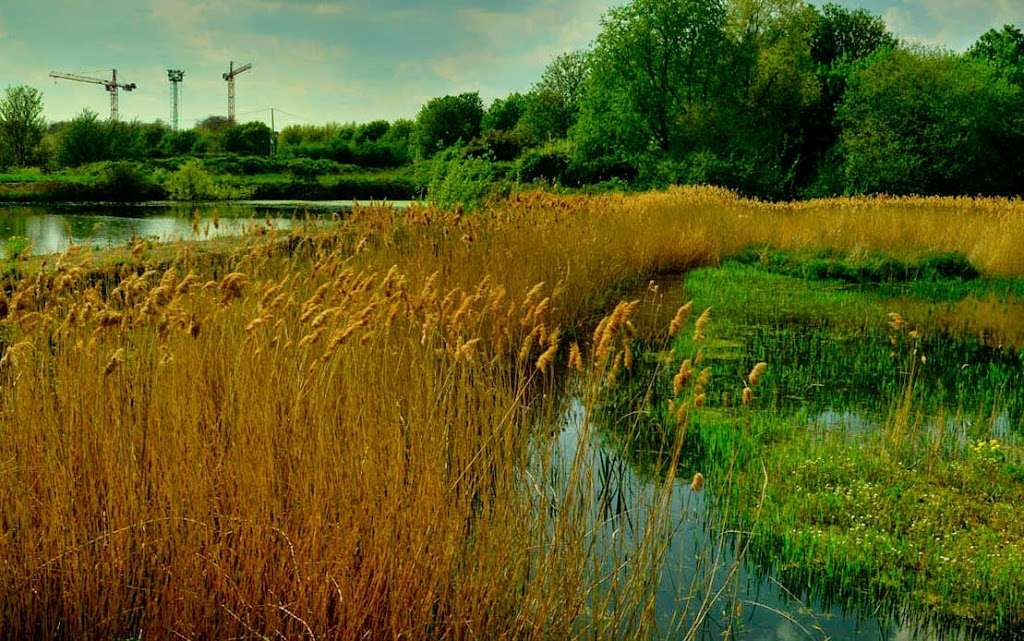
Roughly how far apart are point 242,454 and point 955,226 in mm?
14425

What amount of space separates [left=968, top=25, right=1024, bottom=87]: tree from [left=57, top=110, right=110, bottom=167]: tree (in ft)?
155

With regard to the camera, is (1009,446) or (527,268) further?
(527,268)

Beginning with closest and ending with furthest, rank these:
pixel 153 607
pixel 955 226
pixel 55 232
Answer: pixel 153 607 → pixel 955 226 → pixel 55 232

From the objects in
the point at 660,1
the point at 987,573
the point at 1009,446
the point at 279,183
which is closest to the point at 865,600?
the point at 987,573

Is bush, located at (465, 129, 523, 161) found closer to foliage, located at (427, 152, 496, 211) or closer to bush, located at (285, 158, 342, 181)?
bush, located at (285, 158, 342, 181)

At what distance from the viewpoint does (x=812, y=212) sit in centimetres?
1670

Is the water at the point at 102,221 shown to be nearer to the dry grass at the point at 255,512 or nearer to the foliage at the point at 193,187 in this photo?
the foliage at the point at 193,187

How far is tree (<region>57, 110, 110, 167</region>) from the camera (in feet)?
166

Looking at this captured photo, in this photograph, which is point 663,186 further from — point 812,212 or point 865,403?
point 865,403

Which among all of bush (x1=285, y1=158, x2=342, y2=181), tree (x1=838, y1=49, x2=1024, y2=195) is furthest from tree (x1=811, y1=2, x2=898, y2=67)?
bush (x1=285, y1=158, x2=342, y2=181)

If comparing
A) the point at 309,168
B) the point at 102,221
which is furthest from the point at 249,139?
the point at 102,221

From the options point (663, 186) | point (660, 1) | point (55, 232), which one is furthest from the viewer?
point (660, 1)

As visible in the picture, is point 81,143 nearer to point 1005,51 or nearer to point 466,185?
point 466,185

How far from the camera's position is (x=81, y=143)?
167 ft
